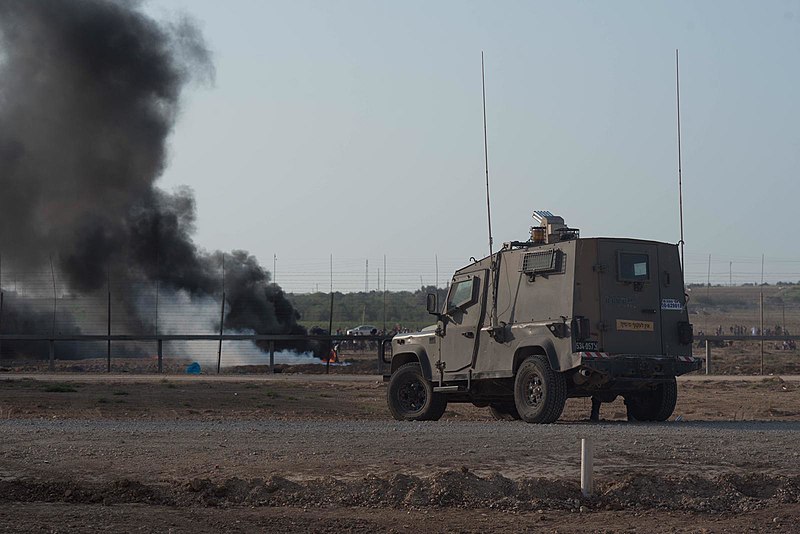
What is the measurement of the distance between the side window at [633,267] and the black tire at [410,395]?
387cm

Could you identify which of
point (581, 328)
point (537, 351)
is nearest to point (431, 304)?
point (537, 351)

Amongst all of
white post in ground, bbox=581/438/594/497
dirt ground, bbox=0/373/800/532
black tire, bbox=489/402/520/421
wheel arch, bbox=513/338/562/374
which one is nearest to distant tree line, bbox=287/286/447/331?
black tire, bbox=489/402/520/421

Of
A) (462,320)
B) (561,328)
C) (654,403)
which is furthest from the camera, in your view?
(462,320)

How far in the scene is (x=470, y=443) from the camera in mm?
13953

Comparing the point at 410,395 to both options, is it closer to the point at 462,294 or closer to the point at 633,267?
the point at 462,294

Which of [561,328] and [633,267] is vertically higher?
[633,267]

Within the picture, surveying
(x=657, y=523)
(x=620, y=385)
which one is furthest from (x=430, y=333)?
(x=657, y=523)

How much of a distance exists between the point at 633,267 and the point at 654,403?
2.42m

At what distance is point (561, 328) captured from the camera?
53.7ft

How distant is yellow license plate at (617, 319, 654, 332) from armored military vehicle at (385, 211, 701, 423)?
15 millimetres

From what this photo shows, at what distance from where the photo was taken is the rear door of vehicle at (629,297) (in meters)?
16.5

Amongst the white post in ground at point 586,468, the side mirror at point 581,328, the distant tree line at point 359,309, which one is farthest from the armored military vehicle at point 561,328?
the distant tree line at point 359,309

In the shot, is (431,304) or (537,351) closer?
(537,351)

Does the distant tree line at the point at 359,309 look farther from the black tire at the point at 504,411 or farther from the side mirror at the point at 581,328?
the side mirror at the point at 581,328
